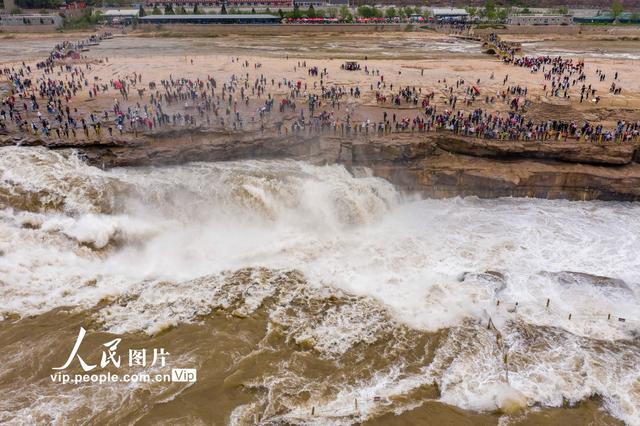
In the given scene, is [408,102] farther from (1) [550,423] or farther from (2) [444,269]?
(1) [550,423]

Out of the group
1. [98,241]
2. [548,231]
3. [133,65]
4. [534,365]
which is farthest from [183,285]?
[133,65]

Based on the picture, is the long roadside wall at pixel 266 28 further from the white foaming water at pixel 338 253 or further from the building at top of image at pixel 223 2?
the white foaming water at pixel 338 253

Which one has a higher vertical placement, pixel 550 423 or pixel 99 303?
pixel 99 303

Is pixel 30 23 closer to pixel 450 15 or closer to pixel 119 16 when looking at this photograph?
pixel 119 16

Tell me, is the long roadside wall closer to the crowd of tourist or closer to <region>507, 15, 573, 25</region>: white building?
<region>507, 15, 573, 25</region>: white building

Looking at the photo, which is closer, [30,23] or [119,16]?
[30,23]

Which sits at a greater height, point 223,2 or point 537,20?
point 223,2

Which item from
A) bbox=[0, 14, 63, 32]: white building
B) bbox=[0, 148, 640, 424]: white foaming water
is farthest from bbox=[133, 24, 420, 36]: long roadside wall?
bbox=[0, 148, 640, 424]: white foaming water

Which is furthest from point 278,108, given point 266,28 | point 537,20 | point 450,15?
point 537,20
